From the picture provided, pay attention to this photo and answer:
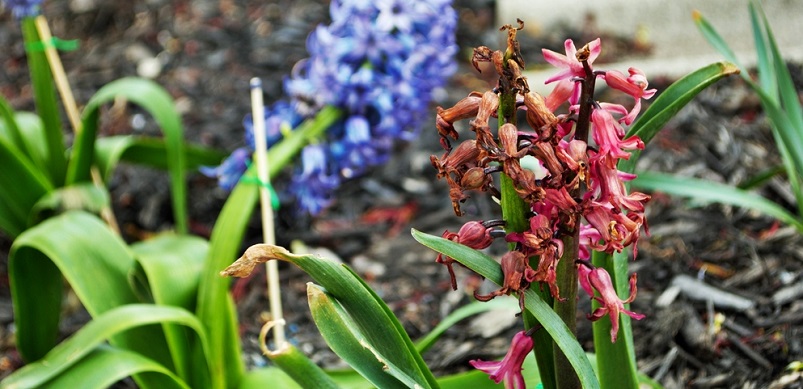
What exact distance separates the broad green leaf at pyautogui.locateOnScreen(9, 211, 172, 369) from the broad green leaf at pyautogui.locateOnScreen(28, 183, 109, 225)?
25 centimetres

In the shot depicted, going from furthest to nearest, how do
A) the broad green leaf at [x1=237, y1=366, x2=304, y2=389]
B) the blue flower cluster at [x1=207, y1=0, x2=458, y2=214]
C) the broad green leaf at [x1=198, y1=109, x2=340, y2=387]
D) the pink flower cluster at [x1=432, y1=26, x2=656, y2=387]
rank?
the blue flower cluster at [x1=207, y1=0, x2=458, y2=214], the broad green leaf at [x1=198, y1=109, x2=340, y2=387], the broad green leaf at [x1=237, y1=366, x2=304, y2=389], the pink flower cluster at [x1=432, y1=26, x2=656, y2=387]

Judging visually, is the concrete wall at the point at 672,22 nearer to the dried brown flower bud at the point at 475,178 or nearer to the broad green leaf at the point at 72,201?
the broad green leaf at the point at 72,201

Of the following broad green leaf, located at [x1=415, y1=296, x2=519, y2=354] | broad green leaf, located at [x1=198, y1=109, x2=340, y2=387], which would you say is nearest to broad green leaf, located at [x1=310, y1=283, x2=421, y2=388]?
broad green leaf, located at [x1=415, y1=296, x2=519, y2=354]

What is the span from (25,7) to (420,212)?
1.30 meters

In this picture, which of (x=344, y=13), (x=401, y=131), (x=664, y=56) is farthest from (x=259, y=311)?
(x=664, y=56)

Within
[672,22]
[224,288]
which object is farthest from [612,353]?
[672,22]

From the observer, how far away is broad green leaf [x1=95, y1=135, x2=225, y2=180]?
2.35m

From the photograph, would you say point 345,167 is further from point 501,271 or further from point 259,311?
point 501,271

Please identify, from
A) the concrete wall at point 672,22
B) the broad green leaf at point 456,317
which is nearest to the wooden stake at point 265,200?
the broad green leaf at point 456,317

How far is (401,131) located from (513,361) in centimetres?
129

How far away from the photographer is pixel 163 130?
2.22m

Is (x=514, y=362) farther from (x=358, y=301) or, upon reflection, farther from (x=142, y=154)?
(x=142, y=154)

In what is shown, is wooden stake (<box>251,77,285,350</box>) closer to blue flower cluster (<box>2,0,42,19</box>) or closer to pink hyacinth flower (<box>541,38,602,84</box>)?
blue flower cluster (<box>2,0,42,19</box>)

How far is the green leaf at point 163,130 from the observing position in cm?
218
